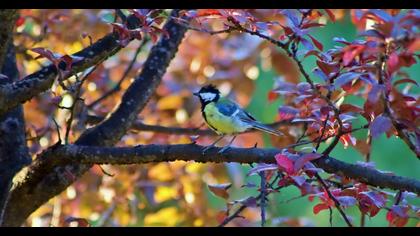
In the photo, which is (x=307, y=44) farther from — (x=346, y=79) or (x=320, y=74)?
(x=346, y=79)

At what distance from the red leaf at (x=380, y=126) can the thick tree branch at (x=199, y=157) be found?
0.32 m

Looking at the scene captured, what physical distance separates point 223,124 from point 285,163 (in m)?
0.94

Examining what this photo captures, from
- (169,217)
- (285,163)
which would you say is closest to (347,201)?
(285,163)

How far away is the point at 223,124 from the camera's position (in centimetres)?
250

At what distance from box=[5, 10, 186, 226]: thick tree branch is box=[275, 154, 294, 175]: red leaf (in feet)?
1.92

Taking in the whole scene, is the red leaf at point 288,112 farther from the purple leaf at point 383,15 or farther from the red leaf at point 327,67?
the purple leaf at point 383,15

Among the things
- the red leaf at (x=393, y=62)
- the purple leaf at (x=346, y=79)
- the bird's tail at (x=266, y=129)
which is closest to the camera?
the red leaf at (x=393, y=62)

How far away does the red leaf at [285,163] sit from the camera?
1564 mm

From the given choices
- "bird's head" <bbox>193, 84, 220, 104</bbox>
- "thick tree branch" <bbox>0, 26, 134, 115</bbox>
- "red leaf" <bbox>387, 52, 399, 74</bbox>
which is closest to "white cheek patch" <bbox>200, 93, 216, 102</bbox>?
"bird's head" <bbox>193, 84, 220, 104</bbox>

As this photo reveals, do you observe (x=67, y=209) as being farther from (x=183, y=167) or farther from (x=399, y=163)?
(x=399, y=163)

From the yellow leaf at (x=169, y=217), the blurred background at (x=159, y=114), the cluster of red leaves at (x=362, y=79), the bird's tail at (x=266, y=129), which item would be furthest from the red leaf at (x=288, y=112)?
the yellow leaf at (x=169, y=217)

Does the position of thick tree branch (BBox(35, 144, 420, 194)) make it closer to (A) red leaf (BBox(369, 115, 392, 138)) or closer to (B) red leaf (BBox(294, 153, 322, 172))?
(B) red leaf (BBox(294, 153, 322, 172))

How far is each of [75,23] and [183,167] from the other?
0.80 meters

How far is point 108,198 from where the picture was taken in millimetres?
2988
